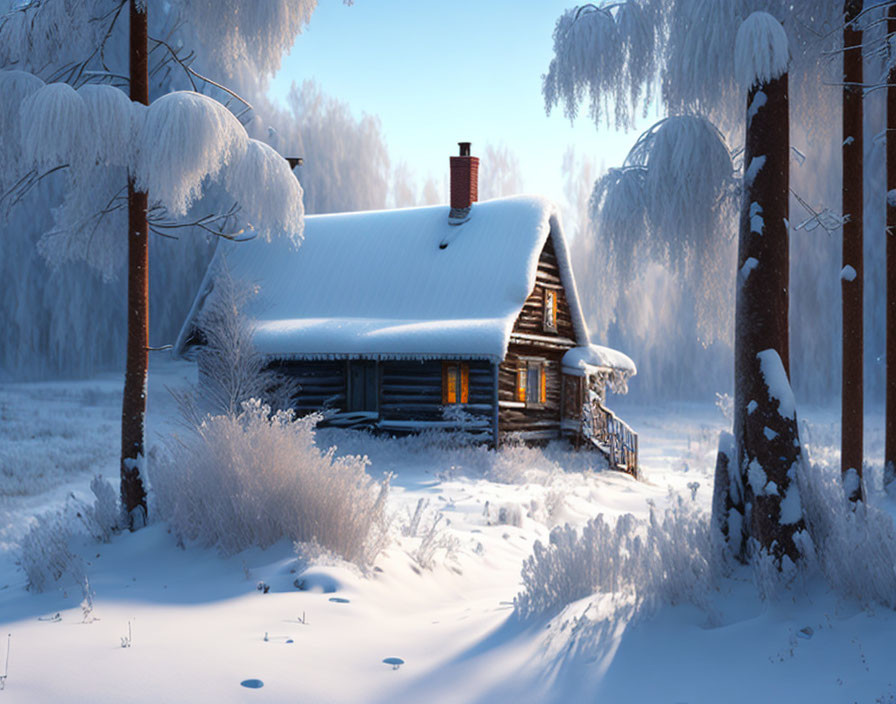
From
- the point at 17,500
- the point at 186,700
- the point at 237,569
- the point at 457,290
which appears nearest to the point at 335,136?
the point at 457,290

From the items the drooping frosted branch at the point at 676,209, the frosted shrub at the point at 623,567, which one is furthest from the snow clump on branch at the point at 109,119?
the frosted shrub at the point at 623,567

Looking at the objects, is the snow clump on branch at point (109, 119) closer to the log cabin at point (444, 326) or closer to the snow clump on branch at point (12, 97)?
the snow clump on branch at point (12, 97)

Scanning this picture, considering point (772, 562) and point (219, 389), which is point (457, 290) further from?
point (772, 562)

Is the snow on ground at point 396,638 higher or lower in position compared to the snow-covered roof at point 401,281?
lower

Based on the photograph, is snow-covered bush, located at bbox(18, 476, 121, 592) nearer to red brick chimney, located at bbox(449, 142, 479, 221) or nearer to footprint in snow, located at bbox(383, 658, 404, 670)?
footprint in snow, located at bbox(383, 658, 404, 670)

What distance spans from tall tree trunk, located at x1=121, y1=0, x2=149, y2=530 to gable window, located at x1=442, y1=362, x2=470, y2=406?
10.6 meters

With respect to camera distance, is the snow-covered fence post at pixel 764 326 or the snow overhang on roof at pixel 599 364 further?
the snow overhang on roof at pixel 599 364

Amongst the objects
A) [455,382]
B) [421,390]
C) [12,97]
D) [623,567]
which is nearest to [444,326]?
[455,382]

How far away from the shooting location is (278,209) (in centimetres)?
799

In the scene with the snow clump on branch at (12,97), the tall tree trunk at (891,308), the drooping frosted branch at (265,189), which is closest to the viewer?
the snow clump on branch at (12,97)

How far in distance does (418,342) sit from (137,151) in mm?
9768

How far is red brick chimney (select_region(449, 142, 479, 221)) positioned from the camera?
2009cm

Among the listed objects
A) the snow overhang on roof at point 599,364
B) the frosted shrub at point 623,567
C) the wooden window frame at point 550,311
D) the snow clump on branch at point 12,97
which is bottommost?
the frosted shrub at point 623,567

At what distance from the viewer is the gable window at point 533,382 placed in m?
19.0
